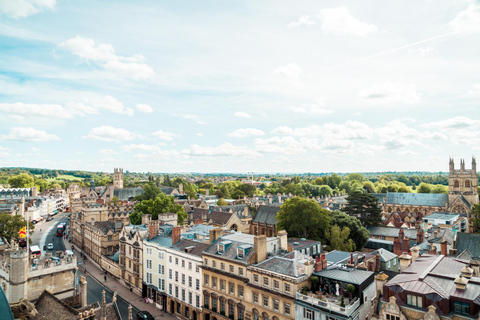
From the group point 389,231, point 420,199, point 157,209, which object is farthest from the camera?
point 420,199

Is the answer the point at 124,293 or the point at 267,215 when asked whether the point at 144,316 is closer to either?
the point at 124,293

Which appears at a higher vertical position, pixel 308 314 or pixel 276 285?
pixel 276 285

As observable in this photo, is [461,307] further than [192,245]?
No

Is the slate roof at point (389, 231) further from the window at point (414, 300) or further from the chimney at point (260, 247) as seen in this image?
the window at point (414, 300)

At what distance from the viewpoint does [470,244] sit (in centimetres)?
4709

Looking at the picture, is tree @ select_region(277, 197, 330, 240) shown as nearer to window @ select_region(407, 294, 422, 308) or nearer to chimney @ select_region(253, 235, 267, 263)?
chimney @ select_region(253, 235, 267, 263)

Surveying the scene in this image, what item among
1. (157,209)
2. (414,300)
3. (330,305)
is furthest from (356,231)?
(157,209)

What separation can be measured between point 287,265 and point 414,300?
12.0m

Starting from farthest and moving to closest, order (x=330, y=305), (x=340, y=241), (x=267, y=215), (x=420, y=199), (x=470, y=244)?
(x=420, y=199) < (x=267, y=215) < (x=340, y=241) < (x=470, y=244) < (x=330, y=305)

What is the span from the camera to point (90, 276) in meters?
53.4

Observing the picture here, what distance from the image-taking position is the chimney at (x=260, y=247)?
33562 millimetres

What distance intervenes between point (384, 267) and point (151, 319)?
2938 cm

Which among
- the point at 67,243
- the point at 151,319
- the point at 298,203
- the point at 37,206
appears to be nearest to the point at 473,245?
the point at 298,203

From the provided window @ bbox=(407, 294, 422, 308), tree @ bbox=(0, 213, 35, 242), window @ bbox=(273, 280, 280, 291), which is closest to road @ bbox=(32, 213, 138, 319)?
tree @ bbox=(0, 213, 35, 242)
